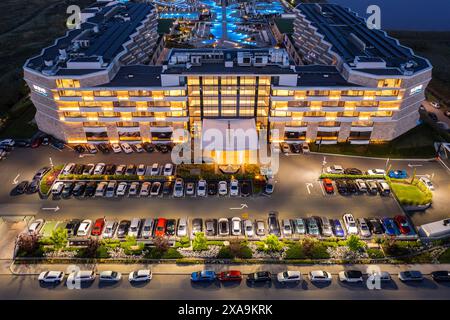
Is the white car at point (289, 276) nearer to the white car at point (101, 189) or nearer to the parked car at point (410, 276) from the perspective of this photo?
the parked car at point (410, 276)

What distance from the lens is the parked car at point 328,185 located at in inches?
3123

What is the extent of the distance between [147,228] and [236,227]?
17913mm

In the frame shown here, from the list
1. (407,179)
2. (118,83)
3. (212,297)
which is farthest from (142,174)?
(407,179)

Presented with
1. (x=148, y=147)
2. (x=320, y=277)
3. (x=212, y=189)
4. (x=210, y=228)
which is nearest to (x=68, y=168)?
(x=148, y=147)

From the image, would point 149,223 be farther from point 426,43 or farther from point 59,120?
point 426,43

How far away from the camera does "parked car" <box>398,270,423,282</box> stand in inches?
2339

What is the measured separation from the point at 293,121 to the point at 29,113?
270 feet

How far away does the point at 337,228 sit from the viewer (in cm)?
6944

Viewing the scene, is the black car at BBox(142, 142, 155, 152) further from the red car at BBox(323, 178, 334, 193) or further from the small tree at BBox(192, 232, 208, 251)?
the red car at BBox(323, 178, 334, 193)

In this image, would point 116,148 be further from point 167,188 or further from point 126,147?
point 167,188

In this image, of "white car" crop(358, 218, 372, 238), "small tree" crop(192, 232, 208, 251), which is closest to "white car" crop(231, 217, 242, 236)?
"small tree" crop(192, 232, 208, 251)

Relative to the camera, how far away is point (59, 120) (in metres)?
92.9

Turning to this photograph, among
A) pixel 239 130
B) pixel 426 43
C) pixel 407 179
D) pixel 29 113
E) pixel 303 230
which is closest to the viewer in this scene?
pixel 303 230

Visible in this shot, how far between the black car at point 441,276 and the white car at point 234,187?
40.6 m
